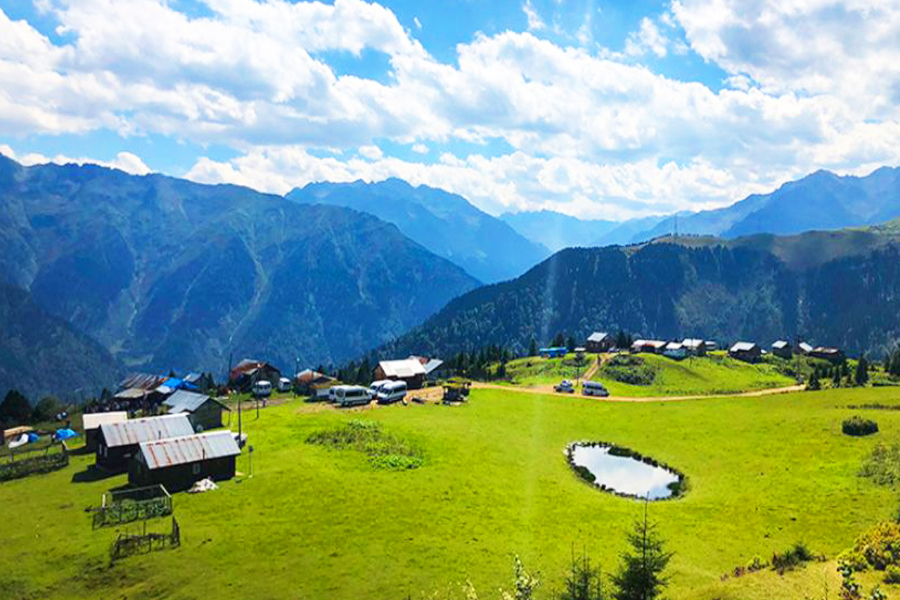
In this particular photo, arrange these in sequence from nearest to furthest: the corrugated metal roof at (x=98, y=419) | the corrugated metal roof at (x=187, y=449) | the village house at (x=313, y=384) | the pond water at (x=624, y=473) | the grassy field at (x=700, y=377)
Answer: the corrugated metal roof at (x=187, y=449) → the pond water at (x=624, y=473) → the corrugated metal roof at (x=98, y=419) → the village house at (x=313, y=384) → the grassy field at (x=700, y=377)

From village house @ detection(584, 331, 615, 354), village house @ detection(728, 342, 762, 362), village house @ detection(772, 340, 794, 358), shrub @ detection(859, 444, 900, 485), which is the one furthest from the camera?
village house @ detection(772, 340, 794, 358)

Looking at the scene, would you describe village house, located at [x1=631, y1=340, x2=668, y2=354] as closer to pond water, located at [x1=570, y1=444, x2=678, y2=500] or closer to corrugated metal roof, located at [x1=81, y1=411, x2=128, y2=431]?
pond water, located at [x1=570, y1=444, x2=678, y2=500]

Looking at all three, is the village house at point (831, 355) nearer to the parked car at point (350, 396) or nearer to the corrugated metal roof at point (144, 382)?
the parked car at point (350, 396)

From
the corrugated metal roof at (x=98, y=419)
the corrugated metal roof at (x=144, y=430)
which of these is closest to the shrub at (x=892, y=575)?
the corrugated metal roof at (x=144, y=430)

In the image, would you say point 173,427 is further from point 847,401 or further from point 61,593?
point 847,401

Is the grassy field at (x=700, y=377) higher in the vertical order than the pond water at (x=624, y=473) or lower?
higher

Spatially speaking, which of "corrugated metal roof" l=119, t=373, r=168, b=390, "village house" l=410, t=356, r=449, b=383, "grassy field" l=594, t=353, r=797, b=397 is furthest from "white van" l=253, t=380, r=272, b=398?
"grassy field" l=594, t=353, r=797, b=397

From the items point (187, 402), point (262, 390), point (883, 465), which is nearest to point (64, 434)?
point (187, 402)
